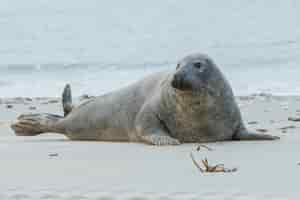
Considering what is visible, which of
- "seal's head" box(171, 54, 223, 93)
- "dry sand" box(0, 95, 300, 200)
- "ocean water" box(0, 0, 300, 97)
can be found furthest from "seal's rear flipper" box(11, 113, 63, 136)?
"ocean water" box(0, 0, 300, 97)

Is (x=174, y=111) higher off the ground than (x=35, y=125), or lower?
higher

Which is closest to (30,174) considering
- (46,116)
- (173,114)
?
(173,114)

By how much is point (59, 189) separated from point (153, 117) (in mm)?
2293

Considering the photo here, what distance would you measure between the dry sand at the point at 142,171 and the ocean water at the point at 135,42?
20.2 ft

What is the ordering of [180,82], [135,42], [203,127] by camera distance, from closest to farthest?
[180,82], [203,127], [135,42]

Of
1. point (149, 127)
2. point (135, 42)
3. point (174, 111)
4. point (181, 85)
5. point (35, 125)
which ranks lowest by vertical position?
point (135, 42)

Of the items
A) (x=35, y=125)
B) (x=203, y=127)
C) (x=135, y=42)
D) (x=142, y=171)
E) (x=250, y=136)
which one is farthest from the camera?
(x=135, y=42)

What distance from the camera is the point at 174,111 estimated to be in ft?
18.1

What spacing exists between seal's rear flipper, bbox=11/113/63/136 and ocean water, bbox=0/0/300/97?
17.0ft

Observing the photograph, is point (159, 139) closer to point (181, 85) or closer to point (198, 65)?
point (181, 85)

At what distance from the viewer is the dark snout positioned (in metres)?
5.06

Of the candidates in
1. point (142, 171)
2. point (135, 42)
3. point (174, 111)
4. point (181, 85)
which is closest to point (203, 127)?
point (174, 111)

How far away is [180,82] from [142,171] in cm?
128

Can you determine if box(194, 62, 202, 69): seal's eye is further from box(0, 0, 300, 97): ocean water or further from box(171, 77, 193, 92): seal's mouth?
box(0, 0, 300, 97): ocean water
